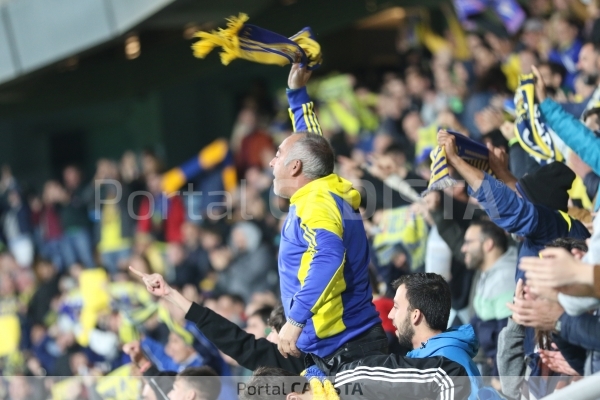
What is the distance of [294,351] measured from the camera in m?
4.50

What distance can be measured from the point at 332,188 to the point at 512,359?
1.24 meters

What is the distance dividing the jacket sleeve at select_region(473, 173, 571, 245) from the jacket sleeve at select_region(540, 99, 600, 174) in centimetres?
33

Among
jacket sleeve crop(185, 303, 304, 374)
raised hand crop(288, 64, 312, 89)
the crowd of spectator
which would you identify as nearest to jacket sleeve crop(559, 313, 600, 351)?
the crowd of spectator

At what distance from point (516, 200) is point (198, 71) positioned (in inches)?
423

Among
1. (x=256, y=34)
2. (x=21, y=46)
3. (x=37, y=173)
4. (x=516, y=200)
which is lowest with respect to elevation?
(x=37, y=173)

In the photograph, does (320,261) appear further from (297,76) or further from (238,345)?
(297,76)

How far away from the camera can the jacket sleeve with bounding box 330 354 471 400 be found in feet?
13.4

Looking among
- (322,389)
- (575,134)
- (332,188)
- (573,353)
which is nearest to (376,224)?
(575,134)

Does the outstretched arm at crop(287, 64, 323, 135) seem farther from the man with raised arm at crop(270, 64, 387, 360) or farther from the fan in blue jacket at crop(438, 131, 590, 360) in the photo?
the fan in blue jacket at crop(438, 131, 590, 360)

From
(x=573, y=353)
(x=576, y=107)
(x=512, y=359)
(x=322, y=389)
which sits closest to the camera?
(x=322, y=389)

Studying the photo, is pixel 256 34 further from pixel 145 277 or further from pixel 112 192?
pixel 112 192

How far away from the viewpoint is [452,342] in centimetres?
437

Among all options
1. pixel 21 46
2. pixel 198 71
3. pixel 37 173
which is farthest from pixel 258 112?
pixel 37 173

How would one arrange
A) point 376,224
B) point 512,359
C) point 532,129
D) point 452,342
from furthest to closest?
point 376,224 < point 532,129 < point 512,359 < point 452,342
